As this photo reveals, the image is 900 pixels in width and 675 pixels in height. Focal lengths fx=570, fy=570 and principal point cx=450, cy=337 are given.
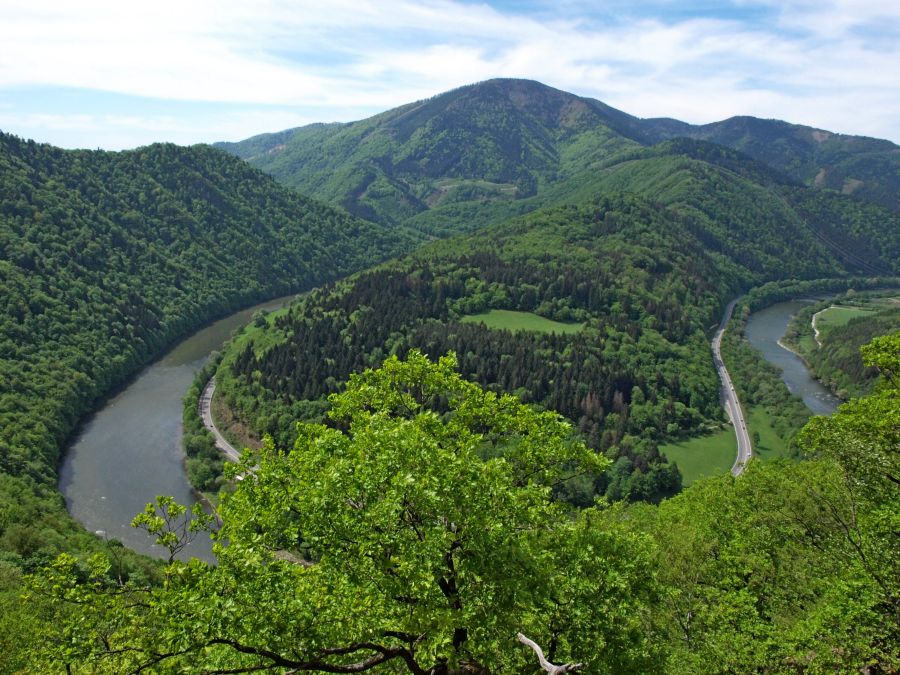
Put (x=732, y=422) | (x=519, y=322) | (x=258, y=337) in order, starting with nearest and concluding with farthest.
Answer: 1. (x=732, y=422)
2. (x=258, y=337)
3. (x=519, y=322)

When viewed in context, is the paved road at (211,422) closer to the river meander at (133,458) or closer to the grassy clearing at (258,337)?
the river meander at (133,458)

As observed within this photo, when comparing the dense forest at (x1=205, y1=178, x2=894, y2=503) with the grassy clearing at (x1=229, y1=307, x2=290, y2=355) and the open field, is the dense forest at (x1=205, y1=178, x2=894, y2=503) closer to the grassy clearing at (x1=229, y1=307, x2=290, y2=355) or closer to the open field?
the grassy clearing at (x1=229, y1=307, x2=290, y2=355)

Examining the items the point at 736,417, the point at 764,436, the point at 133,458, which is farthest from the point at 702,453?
the point at 133,458

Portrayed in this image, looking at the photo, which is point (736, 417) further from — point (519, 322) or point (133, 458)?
point (133, 458)

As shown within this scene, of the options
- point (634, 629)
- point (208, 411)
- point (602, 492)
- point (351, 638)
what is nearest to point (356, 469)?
point (351, 638)

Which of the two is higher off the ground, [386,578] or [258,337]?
[386,578]
